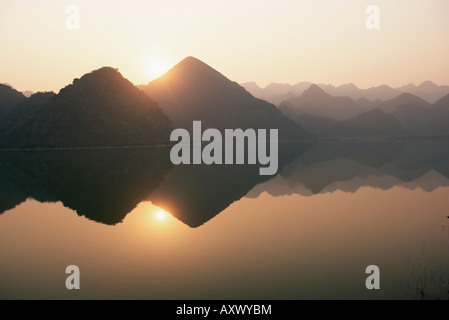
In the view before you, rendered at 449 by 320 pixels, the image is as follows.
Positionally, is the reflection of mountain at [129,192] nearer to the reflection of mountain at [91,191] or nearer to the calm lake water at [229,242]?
the reflection of mountain at [91,191]

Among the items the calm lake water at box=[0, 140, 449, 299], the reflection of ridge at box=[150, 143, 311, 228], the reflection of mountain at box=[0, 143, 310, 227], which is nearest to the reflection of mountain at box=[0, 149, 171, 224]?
the reflection of mountain at box=[0, 143, 310, 227]

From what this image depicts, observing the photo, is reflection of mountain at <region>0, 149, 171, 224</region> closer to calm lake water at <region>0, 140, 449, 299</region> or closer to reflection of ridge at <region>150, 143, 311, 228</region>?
calm lake water at <region>0, 140, 449, 299</region>

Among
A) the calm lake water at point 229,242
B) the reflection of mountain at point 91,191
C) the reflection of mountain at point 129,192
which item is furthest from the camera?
the reflection of mountain at point 91,191

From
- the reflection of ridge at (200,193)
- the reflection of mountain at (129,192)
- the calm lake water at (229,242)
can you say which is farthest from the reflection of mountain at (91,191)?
the reflection of ridge at (200,193)

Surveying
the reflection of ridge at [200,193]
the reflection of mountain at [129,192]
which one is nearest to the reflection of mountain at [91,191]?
the reflection of mountain at [129,192]

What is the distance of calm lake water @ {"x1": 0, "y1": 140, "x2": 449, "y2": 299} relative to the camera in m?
22.8

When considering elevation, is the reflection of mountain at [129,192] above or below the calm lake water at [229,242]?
above

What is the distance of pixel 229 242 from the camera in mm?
32938

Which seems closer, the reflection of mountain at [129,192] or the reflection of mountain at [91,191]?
the reflection of mountain at [129,192]

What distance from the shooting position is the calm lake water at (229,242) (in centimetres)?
2275

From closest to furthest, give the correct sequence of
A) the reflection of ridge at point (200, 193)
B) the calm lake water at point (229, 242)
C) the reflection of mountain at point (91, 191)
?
1. the calm lake water at point (229, 242)
2. the reflection of ridge at point (200, 193)
3. the reflection of mountain at point (91, 191)

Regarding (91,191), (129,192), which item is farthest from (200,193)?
(91,191)

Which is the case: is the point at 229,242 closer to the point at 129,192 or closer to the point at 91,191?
the point at 129,192

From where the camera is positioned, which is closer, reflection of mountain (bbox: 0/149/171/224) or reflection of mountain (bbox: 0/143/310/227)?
reflection of mountain (bbox: 0/143/310/227)
